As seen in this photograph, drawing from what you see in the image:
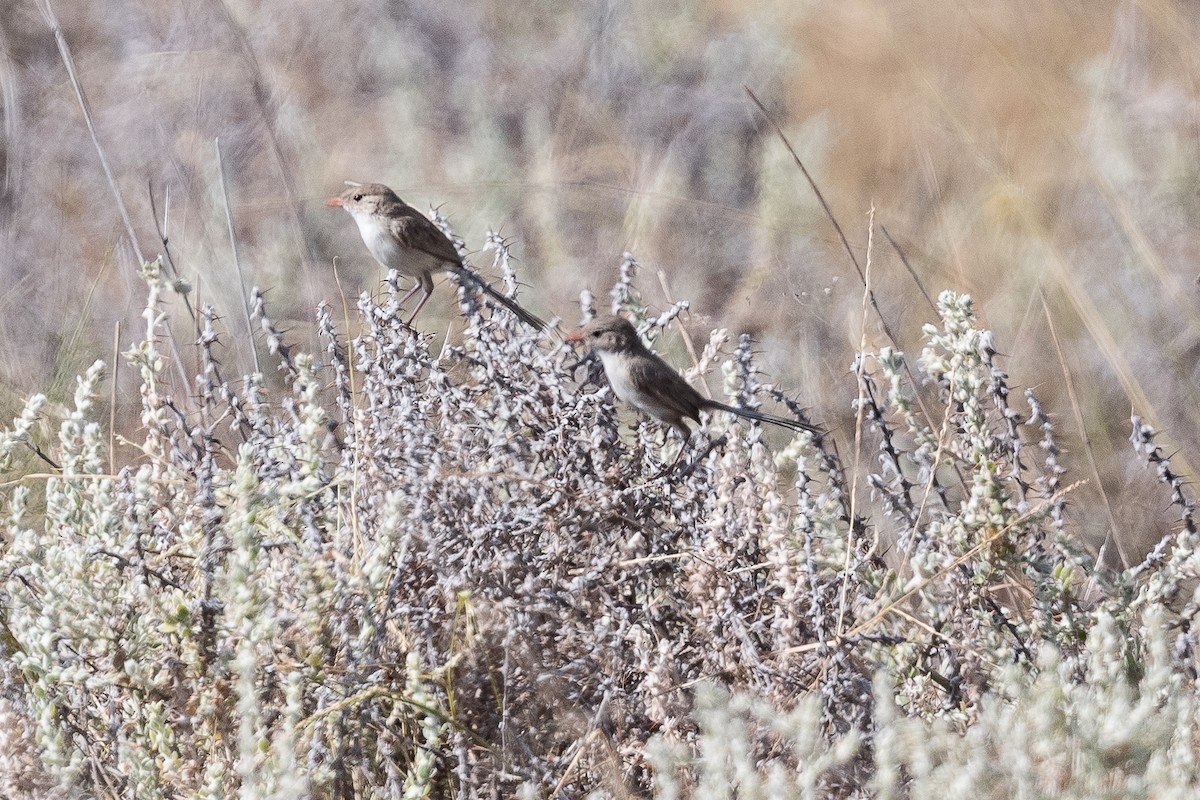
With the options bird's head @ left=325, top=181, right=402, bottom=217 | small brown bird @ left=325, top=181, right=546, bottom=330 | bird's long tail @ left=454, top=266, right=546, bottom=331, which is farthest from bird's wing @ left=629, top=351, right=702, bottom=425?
bird's head @ left=325, top=181, right=402, bottom=217

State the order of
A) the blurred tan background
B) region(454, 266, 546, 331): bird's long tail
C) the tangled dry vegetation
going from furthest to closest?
the blurred tan background, region(454, 266, 546, 331): bird's long tail, the tangled dry vegetation

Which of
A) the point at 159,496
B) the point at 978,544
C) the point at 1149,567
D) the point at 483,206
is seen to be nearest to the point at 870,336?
the point at 483,206

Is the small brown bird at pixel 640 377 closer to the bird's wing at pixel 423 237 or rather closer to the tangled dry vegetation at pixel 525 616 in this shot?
the tangled dry vegetation at pixel 525 616

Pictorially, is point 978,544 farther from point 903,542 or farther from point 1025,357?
point 1025,357

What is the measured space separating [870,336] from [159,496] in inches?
108

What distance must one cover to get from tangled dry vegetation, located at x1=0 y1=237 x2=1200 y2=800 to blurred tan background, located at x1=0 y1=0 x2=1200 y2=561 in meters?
1.24

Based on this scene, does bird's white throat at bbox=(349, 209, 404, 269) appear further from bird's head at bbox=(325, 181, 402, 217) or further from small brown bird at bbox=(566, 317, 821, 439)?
small brown bird at bbox=(566, 317, 821, 439)

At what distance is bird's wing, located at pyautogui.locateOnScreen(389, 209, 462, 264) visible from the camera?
3.58 meters

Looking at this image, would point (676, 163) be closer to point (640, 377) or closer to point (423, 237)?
point (423, 237)

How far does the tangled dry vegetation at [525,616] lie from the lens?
1732 millimetres

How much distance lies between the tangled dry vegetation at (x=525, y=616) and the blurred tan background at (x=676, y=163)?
4.05ft

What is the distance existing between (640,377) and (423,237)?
45.5 inches

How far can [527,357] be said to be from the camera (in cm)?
239

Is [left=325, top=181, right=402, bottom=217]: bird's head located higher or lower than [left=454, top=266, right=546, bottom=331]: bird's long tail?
higher
